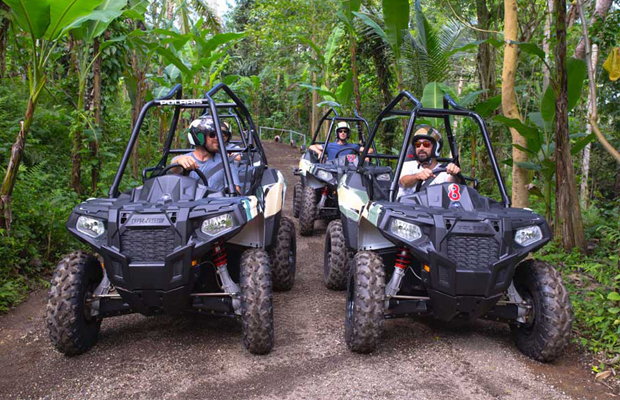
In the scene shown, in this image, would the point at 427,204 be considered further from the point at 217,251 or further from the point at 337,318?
the point at 217,251

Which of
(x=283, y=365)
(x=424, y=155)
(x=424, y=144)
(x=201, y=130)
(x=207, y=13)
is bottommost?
(x=283, y=365)

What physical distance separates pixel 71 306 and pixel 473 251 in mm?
2662

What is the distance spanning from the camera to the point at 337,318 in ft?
14.5

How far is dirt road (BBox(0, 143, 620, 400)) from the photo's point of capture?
309 cm

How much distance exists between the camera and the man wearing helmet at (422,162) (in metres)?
4.55

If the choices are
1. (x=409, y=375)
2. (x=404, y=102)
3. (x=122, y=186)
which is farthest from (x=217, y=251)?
(x=404, y=102)

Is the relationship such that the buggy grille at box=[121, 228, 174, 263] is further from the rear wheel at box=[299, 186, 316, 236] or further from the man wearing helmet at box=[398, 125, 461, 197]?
the rear wheel at box=[299, 186, 316, 236]

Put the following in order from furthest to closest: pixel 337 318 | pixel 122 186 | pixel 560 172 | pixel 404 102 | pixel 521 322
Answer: pixel 404 102 < pixel 122 186 < pixel 560 172 < pixel 337 318 < pixel 521 322

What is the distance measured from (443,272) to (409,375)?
716mm

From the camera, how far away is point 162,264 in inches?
124

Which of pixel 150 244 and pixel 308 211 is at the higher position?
pixel 150 244

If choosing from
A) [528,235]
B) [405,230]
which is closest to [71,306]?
[405,230]

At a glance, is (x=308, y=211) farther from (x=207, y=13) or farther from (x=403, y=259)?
(x=207, y=13)

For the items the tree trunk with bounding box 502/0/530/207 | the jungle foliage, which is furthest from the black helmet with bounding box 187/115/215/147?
the tree trunk with bounding box 502/0/530/207
